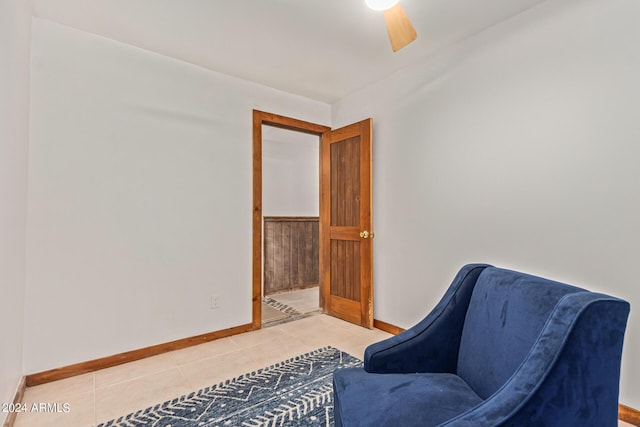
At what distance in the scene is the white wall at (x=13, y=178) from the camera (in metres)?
1.59

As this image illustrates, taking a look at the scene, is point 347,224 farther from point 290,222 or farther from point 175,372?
point 175,372

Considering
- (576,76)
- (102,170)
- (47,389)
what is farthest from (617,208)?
(47,389)

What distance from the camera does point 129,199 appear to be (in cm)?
254

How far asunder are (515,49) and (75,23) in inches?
124

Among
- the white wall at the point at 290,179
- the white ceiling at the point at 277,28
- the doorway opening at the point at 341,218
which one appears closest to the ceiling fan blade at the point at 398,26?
the white ceiling at the point at 277,28

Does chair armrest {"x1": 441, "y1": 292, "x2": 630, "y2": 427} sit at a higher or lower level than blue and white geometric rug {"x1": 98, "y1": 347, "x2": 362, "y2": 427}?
higher

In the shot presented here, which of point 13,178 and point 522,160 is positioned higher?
point 522,160

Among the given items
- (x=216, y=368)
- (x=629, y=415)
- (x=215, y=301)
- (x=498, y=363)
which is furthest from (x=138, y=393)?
(x=629, y=415)

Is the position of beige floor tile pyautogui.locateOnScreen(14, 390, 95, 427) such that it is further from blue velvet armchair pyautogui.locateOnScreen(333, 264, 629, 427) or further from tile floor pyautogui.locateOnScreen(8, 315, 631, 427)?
blue velvet armchair pyautogui.locateOnScreen(333, 264, 629, 427)

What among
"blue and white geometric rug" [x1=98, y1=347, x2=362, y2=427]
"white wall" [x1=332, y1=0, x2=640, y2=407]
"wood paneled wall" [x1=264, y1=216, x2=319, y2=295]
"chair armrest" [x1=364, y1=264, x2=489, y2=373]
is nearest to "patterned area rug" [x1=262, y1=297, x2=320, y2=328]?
"wood paneled wall" [x1=264, y1=216, x2=319, y2=295]

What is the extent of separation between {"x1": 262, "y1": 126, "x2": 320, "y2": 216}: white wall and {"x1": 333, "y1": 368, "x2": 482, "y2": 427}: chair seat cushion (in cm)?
426

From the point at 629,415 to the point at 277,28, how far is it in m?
3.26

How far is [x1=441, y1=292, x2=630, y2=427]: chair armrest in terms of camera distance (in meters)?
0.82

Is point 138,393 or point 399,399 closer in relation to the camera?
point 399,399
